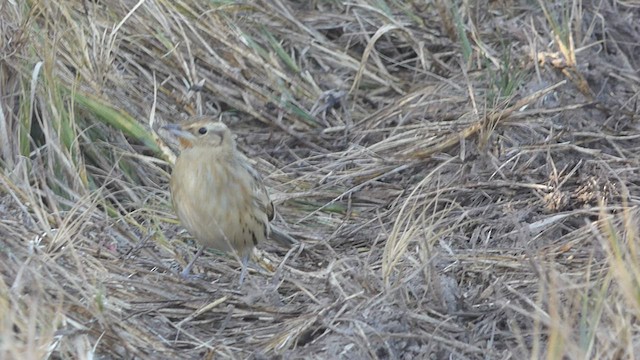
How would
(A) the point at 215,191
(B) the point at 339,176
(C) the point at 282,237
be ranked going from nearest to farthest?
(A) the point at 215,191 < (C) the point at 282,237 < (B) the point at 339,176

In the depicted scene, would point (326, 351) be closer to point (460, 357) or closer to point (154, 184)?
point (460, 357)

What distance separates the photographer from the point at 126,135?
655cm

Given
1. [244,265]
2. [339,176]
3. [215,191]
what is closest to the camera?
[215,191]

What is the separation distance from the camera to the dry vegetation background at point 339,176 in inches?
178

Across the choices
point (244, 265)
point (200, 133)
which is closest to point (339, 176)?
point (244, 265)

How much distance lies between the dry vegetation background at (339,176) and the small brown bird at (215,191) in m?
0.19

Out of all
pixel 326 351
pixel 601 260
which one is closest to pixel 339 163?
pixel 601 260

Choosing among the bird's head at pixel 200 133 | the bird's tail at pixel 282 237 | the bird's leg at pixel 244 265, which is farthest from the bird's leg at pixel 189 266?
the bird's head at pixel 200 133

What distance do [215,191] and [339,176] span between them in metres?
1.24

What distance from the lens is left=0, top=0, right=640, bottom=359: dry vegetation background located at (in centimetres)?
453

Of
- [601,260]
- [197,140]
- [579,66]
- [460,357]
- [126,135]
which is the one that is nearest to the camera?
[460,357]

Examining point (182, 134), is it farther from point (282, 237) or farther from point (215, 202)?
point (282, 237)

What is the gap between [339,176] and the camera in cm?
670

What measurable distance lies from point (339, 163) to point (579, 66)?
1.37m
